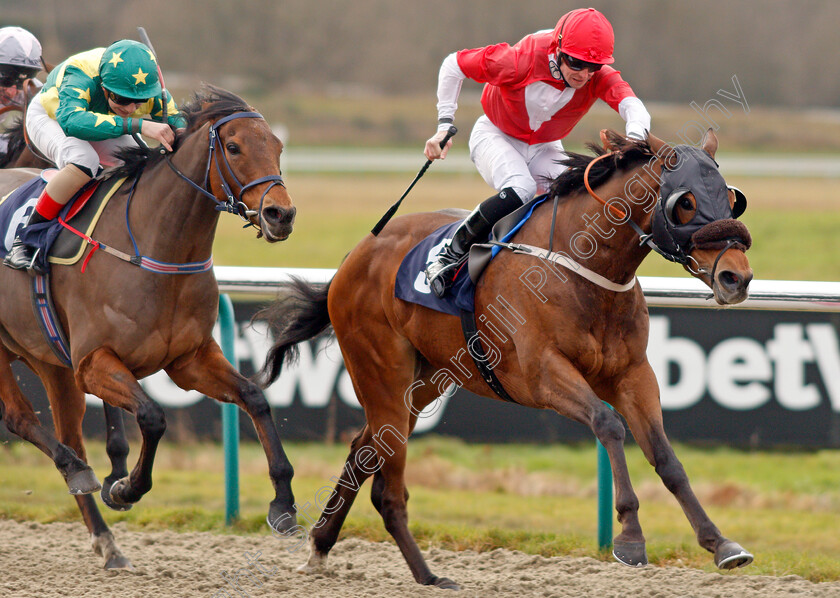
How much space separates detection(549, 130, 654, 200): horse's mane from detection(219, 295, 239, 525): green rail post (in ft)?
6.31

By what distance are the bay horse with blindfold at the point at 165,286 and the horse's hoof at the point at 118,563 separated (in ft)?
0.99

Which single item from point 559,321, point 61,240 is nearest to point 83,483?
point 61,240

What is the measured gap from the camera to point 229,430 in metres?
5.11

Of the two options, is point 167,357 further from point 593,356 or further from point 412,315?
point 593,356

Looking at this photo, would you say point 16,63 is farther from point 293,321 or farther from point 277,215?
point 277,215

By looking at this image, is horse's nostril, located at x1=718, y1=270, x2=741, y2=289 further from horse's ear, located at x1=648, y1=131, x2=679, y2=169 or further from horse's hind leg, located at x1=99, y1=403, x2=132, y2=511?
horse's hind leg, located at x1=99, y1=403, x2=132, y2=511

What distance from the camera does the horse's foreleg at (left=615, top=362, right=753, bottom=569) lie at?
317 cm

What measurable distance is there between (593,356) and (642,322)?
0.26 metres

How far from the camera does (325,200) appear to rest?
1723 centimetres

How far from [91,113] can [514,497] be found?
3380 millimetres

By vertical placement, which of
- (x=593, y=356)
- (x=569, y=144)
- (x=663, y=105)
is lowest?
(x=593, y=356)

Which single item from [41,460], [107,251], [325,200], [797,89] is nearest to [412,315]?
[107,251]

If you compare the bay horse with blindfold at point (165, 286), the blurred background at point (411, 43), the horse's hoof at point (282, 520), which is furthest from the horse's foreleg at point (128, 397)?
the blurred background at point (411, 43)

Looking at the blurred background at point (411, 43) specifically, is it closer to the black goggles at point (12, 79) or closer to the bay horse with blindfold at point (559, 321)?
the black goggles at point (12, 79)
